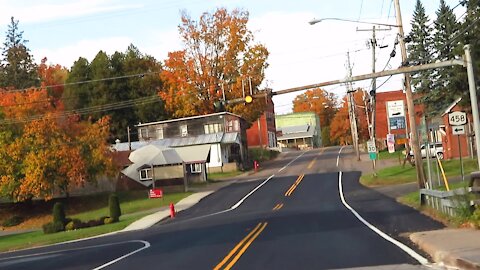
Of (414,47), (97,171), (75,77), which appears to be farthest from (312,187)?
(75,77)

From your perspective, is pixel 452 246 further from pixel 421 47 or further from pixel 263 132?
pixel 263 132

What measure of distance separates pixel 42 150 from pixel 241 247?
37873 mm

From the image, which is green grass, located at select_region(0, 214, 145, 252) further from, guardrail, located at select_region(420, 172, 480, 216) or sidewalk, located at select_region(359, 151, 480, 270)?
sidewalk, located at select_region(359, 151, 480, 270)

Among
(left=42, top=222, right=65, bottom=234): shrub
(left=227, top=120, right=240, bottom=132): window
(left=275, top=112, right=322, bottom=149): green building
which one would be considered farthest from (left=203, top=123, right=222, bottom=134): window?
(left=275, top=112, right=322, bottom=149): green building

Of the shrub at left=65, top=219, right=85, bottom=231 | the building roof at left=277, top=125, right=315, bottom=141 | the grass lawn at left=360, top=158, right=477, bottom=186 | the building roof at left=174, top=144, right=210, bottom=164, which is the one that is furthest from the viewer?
the building roof at left=277, top=125, right=315, bottom=141

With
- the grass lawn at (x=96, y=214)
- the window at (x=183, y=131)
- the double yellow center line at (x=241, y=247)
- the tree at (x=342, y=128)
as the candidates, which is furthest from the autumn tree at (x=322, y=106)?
the double yellow center line at (x=241, y=247)

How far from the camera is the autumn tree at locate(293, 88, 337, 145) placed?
16075 cm

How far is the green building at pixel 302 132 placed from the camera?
150250 mm

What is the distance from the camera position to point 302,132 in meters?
150

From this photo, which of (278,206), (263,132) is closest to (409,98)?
(278,206)

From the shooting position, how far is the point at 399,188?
42.3 m

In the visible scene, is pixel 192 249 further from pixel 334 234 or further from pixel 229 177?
pixel 229 177

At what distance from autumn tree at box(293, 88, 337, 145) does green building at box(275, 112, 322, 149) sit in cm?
248

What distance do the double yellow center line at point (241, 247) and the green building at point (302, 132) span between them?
123114 mm
